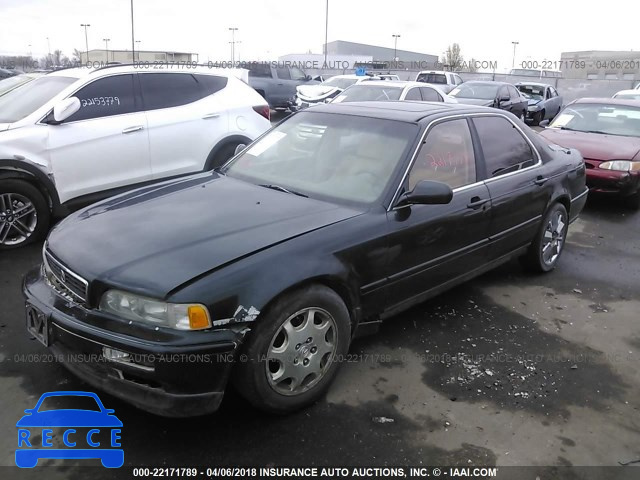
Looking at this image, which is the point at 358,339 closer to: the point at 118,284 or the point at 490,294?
the point at 490,294

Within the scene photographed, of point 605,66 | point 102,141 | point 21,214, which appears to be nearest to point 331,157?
point 102,141

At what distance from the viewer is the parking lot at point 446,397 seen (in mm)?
2771

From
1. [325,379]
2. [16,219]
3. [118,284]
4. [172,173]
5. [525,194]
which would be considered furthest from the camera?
[172,173]

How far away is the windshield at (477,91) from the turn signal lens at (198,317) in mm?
14702

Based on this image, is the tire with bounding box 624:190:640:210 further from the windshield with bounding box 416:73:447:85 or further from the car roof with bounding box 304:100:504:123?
the windshield with bounding box 416:73:447:85

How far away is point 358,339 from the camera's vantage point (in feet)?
12.9

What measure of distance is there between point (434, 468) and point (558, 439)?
0.76 m

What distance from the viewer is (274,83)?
1975cm

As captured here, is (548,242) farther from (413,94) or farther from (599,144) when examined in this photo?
Answer: (413,94)

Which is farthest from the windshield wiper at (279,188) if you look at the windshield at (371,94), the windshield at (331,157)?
the windshield at (371,94)

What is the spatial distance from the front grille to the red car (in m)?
6.98

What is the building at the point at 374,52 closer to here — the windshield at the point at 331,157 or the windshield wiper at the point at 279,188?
the windshield at the point at 331,157

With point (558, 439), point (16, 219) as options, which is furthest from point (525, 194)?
point (16, 219)

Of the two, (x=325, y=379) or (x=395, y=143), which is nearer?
(x=325, y=379)
